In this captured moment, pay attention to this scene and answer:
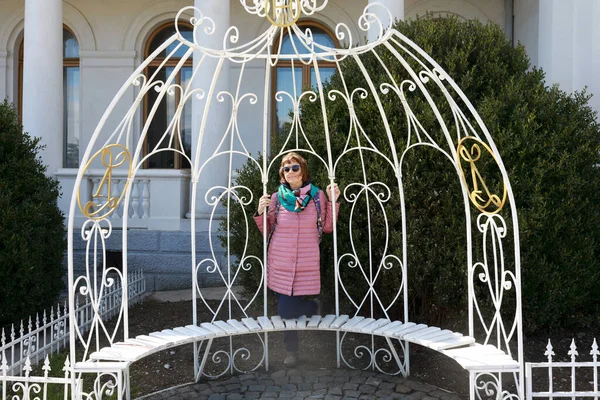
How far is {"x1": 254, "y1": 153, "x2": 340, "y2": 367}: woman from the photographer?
15.0ft

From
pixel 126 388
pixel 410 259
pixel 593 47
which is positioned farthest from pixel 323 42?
pixel 126 388

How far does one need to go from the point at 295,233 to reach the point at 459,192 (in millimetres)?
1354

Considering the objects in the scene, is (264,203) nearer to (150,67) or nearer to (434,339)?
(434,339)

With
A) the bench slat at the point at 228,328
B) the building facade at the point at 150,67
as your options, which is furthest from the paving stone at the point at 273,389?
the building facade at the point at 150,67

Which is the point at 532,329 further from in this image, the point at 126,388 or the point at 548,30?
the point at 548,30

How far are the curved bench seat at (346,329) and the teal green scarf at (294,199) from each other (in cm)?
87

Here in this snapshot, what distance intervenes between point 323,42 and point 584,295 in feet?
26.0

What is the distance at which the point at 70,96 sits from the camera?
11867 millimetres

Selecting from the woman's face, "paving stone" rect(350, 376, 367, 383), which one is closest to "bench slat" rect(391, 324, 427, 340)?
"paving stone" rect(350, 376, 367, 383)

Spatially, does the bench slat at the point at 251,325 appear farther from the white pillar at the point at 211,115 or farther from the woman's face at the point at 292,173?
the white pillar at the point at 211,115

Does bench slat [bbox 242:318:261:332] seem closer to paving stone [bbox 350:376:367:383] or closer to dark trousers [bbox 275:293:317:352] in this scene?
dark trousers [bbox 275:293:317:352]

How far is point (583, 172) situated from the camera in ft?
16.5

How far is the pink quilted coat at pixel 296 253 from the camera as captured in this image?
4562mm

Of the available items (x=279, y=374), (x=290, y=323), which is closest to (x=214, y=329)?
(x=290, y=323)
